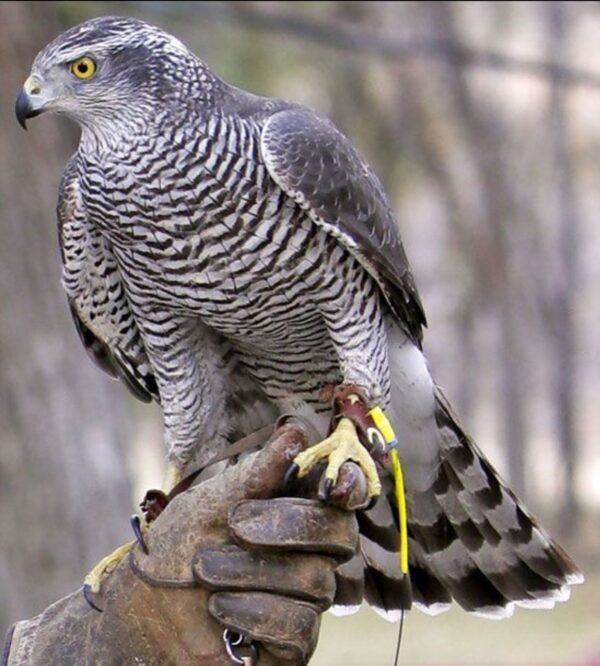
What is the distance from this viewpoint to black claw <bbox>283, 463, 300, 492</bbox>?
11.2 ft

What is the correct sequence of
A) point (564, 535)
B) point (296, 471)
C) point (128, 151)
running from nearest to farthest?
1. point (296, 471)
2. point (128, 151)
3. point (564, 535)

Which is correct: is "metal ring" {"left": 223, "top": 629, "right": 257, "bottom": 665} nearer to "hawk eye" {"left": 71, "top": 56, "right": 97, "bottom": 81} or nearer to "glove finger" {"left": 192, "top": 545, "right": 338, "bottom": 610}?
"glove finger" {"left": 192, "top": 545, "right": 338, "bottom": 610}

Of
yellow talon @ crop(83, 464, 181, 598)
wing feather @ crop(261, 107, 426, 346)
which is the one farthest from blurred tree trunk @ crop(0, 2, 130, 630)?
wing feather @ crop(261, 107, 426, 346)

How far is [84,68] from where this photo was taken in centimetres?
379

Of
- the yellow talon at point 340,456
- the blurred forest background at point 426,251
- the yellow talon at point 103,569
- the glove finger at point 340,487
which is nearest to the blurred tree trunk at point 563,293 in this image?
the blurred forest background at point 426,251

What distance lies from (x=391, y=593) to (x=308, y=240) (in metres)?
1.24

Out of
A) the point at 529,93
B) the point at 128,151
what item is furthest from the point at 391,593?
the point at 529,93

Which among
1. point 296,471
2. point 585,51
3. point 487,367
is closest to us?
point 296,471

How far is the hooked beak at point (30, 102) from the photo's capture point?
3717 mm

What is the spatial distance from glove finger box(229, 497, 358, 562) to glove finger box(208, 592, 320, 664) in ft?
0.44

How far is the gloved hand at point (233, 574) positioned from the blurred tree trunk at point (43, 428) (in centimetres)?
327

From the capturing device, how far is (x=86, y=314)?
14.0 feet

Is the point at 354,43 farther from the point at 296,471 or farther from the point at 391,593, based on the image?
the point at 296,471

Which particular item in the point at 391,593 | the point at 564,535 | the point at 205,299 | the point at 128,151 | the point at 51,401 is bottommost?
the point at 564,535
